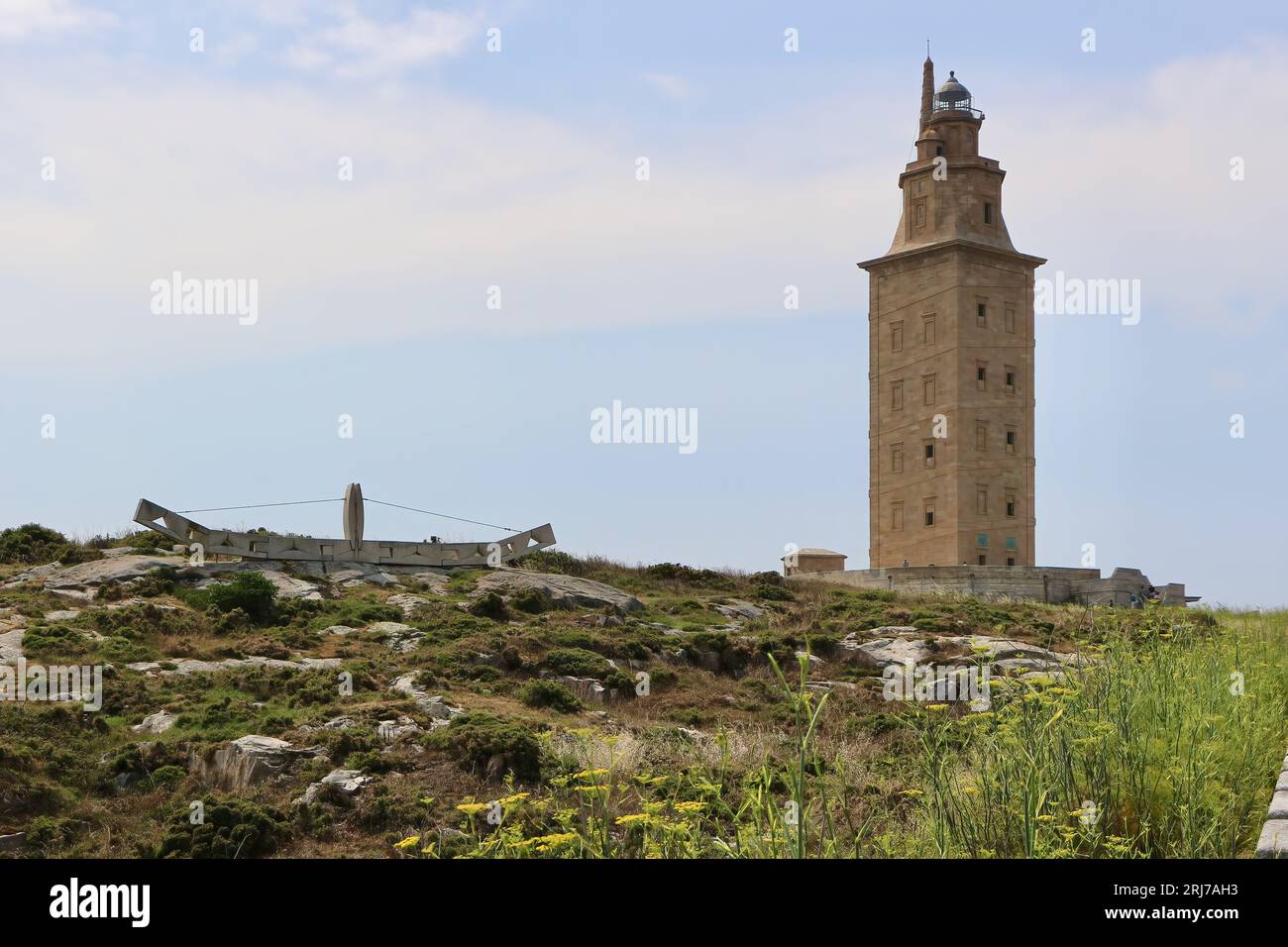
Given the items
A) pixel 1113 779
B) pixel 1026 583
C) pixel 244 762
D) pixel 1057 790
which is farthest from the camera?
pixel 1026 583

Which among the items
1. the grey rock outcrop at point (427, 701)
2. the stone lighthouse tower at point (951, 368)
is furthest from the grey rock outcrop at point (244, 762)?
the stone lighthouse tower at point (951, 368)

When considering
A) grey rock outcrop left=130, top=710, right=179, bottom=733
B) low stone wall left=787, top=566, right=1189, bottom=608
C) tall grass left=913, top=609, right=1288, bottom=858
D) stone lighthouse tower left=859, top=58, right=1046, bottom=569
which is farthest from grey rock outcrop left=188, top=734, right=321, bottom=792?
stone lighthouse tower left=859, top=58, right=1046, bottom=569

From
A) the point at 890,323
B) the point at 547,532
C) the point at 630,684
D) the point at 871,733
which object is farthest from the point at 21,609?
the point at 890,323

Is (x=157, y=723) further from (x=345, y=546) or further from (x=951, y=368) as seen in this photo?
(x=951, y=368)

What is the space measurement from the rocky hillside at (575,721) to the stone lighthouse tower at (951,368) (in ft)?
57.5

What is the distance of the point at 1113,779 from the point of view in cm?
740

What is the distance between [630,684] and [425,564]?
40.3ft

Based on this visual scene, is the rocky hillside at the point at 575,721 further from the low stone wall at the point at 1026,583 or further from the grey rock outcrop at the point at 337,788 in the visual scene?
the low stone wall at the point at 1026,583

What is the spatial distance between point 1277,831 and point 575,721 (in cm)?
1285

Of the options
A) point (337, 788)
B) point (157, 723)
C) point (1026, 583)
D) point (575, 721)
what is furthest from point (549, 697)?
point (1026, 583)

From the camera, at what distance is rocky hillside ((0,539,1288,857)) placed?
7.18 m

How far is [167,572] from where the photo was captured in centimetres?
2700

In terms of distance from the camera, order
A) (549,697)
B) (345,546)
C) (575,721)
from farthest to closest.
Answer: (345,546) < (549,697) < (575,721)
